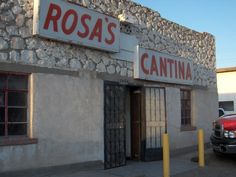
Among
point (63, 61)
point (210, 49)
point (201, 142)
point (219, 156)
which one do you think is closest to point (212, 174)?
point (201, 142)

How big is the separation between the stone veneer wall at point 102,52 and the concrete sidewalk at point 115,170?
256cm

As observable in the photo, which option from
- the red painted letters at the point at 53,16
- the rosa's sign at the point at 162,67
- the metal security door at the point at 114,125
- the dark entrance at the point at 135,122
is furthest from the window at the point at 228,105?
the red painted letters at the point at 53,16

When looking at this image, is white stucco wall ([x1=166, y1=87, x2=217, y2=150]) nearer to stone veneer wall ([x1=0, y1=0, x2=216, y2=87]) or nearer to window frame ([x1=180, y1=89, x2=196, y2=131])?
window frame ([x1=180, y1=89, x2=196, y2=131])

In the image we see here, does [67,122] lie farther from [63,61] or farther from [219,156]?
[219,156]

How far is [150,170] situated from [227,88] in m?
18.6

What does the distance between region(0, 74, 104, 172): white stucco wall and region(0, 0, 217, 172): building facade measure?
2 cm

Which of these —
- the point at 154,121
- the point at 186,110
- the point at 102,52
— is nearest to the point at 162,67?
the point at 154,121

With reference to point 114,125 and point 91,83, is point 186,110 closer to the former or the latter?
point 114,125

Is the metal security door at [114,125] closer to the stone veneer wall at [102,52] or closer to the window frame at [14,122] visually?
the stone veneer wall at [102,52]

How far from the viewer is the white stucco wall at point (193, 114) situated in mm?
13953

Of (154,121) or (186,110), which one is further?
(186,110)

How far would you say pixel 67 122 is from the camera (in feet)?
32.2

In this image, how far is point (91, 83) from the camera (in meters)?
10.6

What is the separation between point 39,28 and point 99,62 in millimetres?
2413
